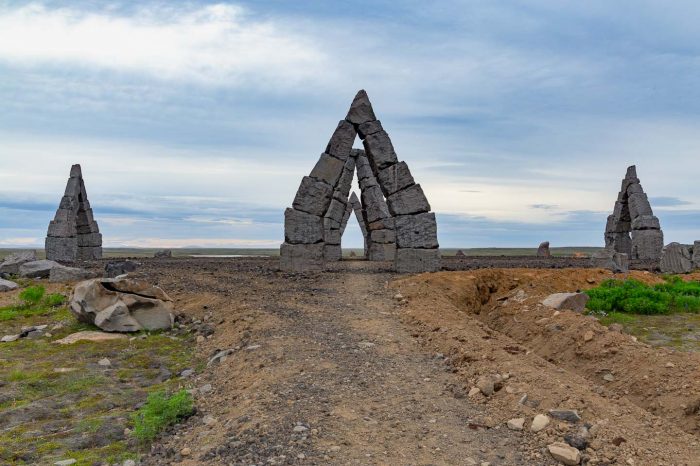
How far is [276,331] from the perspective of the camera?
1017 cm

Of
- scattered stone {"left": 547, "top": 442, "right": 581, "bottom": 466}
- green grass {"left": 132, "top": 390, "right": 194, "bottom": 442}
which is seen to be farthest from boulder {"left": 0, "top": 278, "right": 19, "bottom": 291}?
scattered stone {"left": 547, "top": 442, "right": 581, "bottom": 466}

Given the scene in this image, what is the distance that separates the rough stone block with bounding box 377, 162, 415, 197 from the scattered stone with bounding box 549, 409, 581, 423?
12.9 meters

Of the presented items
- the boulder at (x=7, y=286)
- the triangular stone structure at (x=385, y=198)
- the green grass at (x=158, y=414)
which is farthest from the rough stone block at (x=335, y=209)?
the green grass at (x=158, y=414)

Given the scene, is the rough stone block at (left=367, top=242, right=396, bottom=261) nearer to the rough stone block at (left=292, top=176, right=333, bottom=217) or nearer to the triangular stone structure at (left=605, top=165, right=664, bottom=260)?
the rough stone block at (left=292, top=176, right=333, bottom=217)

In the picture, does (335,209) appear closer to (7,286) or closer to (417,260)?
(417,260)

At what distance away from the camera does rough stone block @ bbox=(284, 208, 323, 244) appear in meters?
18.6

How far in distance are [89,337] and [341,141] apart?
1005cm

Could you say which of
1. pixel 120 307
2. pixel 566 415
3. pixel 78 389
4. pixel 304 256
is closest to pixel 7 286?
pixel 120 307

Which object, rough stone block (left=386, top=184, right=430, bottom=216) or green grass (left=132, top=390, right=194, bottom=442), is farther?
rough stone block (left=386, top=184, right=430, bottom=216)

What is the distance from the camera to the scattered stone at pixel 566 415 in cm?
621

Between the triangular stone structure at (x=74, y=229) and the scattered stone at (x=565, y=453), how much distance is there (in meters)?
26.9

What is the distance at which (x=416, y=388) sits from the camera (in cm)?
738

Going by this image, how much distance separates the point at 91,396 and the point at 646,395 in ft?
24.6

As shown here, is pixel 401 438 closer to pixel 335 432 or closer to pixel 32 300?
pixel 335 432
